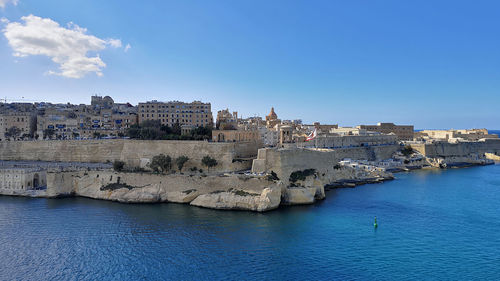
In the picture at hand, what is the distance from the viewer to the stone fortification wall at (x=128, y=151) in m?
31.0

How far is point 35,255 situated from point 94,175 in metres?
12.2

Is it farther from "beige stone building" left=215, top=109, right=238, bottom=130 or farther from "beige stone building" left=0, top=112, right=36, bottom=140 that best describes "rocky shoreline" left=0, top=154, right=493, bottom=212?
"beige stone building" left=0, top=112, right=36, bottom=140

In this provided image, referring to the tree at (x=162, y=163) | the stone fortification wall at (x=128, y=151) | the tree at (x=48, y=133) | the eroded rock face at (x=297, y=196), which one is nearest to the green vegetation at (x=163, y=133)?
the stone fortification wall at (x=128, y=151)

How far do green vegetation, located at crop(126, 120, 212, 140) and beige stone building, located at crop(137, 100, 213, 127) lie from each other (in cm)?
442

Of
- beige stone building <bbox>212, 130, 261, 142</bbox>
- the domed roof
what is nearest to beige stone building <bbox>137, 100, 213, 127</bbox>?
beige stone building <bbox>212, 130, 261, 142</bbox>

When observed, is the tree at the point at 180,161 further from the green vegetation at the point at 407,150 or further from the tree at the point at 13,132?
the green vegetation at the point at 407,150

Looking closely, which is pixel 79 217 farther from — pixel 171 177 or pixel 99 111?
pixel 99 111

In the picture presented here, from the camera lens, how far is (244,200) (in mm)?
22688

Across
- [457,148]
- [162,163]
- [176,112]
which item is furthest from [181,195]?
[457,148]

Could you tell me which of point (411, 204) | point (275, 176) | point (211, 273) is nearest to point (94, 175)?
point (275, 176)

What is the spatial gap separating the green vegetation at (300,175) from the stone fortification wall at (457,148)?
3116cm

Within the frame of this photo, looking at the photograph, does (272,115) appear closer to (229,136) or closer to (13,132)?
(229,136)

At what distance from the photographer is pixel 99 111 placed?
52812mm

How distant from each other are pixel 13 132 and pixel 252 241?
38.9 meters
